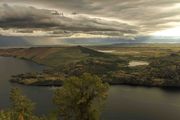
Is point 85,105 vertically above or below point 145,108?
above

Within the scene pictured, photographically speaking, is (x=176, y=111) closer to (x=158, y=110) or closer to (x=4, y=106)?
(x=158, y=110)

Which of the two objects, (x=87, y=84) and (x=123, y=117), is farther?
(x=123, y=117)

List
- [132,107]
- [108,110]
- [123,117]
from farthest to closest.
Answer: [132,107] < [108,110] < [123,117]

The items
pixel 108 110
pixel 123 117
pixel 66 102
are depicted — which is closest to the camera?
pixel 66 102

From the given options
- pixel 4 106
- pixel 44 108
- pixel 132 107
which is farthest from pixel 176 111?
pixel 4 106

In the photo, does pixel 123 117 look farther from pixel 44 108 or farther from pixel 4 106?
pixel 4 106

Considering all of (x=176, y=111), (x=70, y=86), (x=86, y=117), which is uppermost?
(x=70, y=86)
